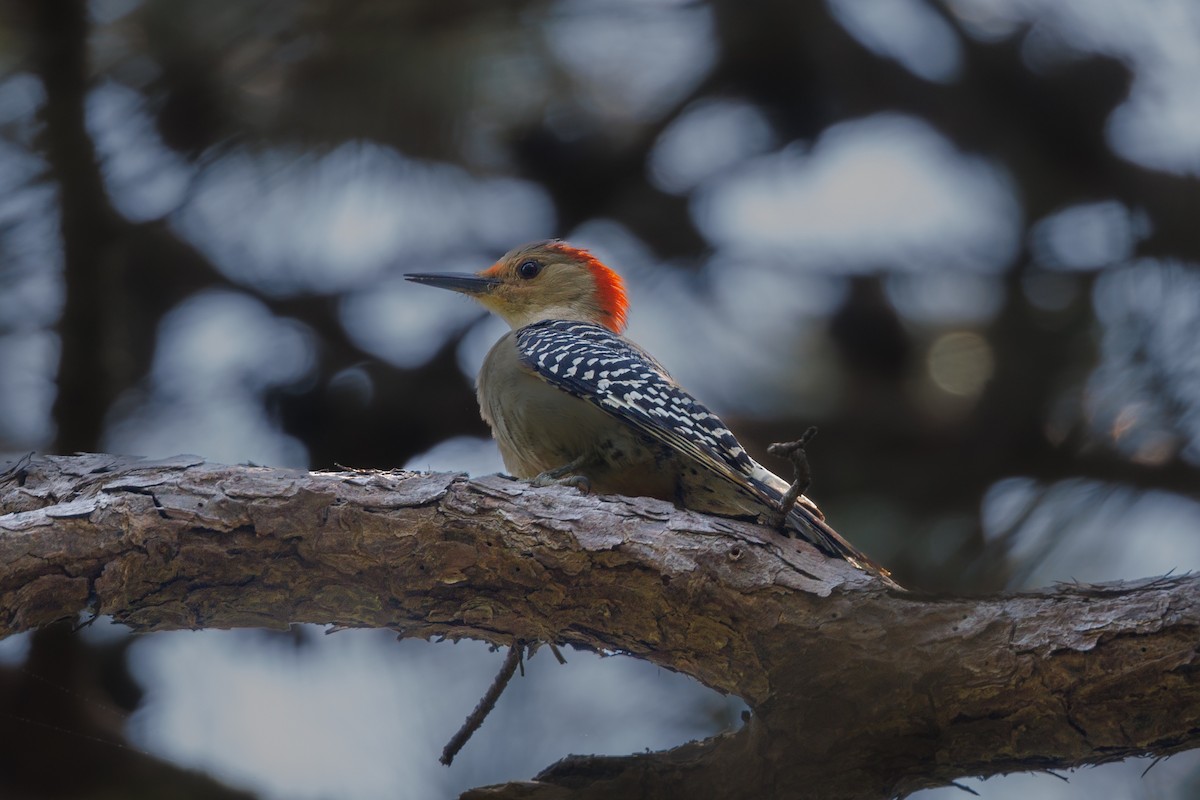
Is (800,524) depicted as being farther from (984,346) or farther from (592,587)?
(984,346)

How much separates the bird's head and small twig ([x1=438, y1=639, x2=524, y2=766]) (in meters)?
2.25

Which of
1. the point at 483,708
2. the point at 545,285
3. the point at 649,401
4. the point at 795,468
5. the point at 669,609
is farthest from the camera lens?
the point at 545,285

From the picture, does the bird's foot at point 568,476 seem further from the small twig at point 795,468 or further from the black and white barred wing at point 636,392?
the small twig at point 795,468

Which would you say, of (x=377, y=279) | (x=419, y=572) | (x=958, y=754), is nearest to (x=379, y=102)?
(x=377, y=279)

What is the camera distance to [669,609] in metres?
3.16

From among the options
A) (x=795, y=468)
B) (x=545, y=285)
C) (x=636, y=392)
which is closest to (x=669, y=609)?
(x=795, y=468)

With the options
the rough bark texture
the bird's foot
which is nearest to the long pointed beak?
the bird's foot

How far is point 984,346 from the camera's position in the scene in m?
4.76

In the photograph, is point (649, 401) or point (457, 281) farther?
point (457, 281)

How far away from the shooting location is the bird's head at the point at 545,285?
216 inches

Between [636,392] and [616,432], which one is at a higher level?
[636,392]

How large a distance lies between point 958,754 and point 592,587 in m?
0.99

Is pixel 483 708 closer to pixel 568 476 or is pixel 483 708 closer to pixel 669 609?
pixel 669 609

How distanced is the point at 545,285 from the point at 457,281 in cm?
45
